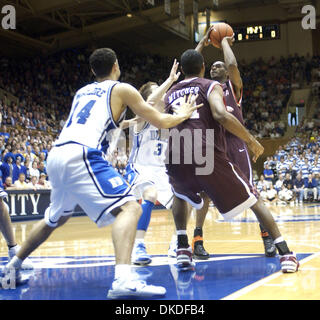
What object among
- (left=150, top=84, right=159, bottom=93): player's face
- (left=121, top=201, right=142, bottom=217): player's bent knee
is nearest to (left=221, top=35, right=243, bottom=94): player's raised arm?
(left=150, top=84, right=159, bottom=93): player's face

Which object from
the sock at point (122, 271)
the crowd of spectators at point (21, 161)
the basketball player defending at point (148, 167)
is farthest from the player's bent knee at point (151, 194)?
the crowd of spectators at point (21, 161)

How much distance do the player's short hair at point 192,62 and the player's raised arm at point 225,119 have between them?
1.03 ft

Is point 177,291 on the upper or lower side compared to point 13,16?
lower

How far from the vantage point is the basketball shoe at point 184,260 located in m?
4.23

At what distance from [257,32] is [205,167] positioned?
26762 mm

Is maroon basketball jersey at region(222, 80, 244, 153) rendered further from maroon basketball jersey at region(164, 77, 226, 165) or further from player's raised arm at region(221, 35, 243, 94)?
maroon basketball jersey at region(164, 77, 226, 165)

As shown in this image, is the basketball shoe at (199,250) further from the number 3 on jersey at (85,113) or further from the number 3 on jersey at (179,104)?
the number 3 on jersey at (85,113)

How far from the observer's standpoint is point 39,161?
14.8 metres

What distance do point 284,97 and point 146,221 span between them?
2380cm

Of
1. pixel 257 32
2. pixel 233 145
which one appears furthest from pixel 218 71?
pixel 257 32

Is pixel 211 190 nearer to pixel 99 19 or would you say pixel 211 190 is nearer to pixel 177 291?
pixel 177 291

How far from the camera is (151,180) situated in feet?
17.0

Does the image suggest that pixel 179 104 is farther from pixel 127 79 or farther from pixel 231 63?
pixel 127 79
